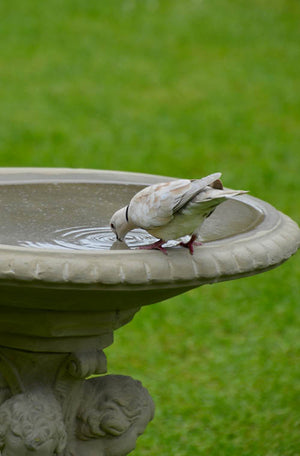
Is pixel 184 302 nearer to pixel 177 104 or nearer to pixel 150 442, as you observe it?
pixel 150 442

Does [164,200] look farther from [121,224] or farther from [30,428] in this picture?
[30,428]

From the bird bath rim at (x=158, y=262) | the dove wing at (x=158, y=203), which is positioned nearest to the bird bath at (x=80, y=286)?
the bird bath rim at (x=158, y=262)

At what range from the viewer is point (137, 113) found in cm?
982

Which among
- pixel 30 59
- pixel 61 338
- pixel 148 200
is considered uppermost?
pixel 148 200

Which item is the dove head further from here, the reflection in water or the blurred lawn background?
the blurred lawn background

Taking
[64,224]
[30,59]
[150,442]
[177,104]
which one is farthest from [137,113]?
[64,224]

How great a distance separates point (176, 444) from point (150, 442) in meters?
0.14

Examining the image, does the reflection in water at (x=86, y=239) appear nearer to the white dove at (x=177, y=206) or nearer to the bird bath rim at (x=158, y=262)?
the white dove at (x=177, y=206)

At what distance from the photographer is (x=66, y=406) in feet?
10.7

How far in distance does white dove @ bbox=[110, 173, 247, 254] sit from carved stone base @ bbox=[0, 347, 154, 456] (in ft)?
2.16

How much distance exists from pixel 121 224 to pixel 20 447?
889 millimetres

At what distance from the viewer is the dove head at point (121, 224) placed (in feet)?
9.66

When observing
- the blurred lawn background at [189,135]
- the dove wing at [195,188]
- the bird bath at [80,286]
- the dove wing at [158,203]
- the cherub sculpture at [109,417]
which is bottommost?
the blurred lawn background at [189,135]

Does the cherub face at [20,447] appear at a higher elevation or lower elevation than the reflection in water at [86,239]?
lower
